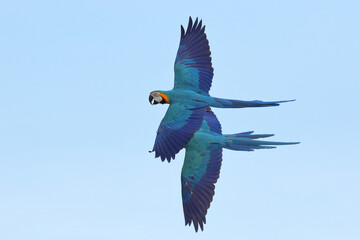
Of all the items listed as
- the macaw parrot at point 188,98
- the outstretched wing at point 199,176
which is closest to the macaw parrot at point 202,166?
the outstretched wing at point 199,176

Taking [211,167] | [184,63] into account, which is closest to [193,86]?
[184,63]

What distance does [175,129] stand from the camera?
13258mm

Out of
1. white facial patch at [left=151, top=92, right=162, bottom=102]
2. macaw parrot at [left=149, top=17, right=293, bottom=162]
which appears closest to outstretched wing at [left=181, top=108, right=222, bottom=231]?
macaw parrot at [left=149, top=17, right=293, bottom=162]

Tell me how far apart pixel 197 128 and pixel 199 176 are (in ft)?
4.34

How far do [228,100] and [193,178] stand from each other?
175 cm

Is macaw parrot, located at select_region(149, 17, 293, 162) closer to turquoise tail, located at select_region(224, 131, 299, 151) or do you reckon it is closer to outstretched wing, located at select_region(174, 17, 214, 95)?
outstretched wing, located at select_region(174, 17, 214, 95)

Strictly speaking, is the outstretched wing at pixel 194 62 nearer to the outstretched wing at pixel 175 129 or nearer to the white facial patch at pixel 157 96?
the white facial patch at pixel 157 96

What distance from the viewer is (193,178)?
561 inches

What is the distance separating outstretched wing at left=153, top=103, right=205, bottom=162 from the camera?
13.0 metres

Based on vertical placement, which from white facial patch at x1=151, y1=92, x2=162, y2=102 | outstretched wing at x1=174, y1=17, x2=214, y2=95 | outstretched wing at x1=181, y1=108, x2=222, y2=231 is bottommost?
outstretched wing at x1=181, y1=108, x2=222, y2=231

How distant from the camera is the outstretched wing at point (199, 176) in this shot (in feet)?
46.3

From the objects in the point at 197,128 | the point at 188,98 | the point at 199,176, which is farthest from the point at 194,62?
the point at 199,176

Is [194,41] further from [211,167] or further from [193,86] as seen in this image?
[211,167]

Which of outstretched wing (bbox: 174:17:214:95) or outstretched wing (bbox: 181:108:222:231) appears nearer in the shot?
outstretched wing (bbox: 181:108:222:231)
